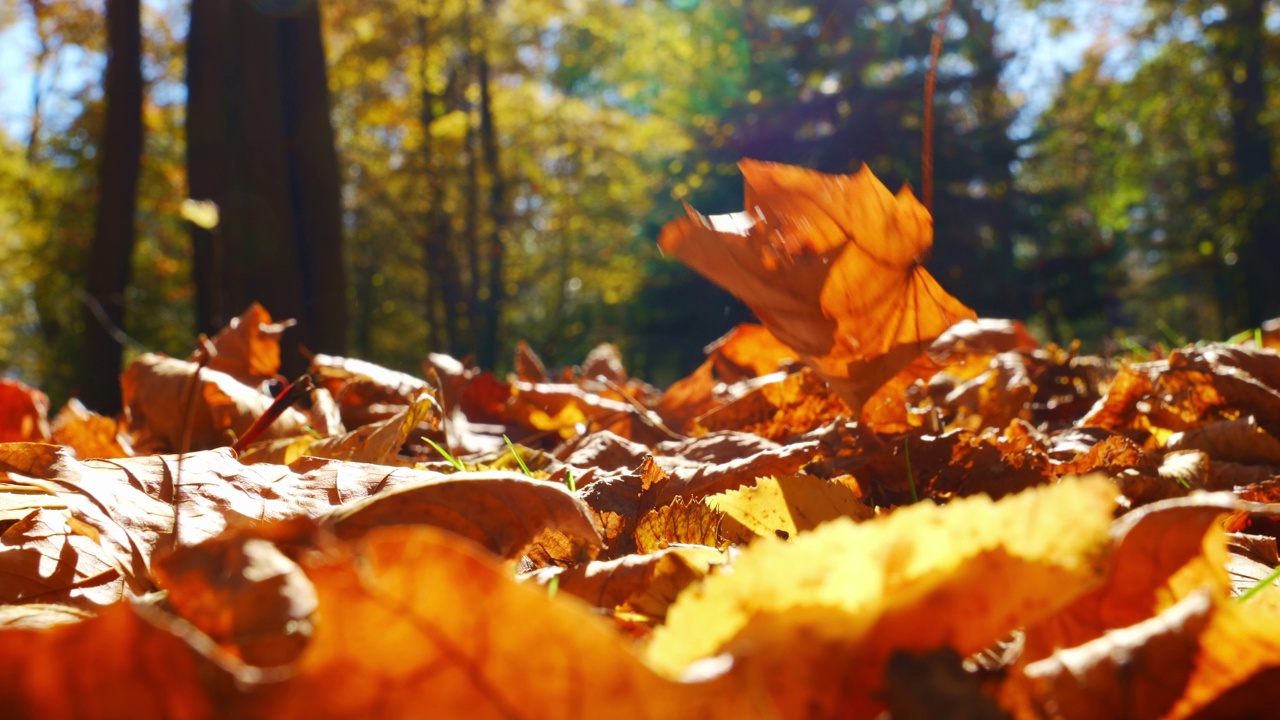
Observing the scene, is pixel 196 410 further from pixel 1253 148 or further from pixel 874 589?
pixel 1253 148

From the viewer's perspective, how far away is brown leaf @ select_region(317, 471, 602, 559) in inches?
25.5

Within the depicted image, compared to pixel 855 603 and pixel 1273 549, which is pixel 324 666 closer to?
pixel 855 603

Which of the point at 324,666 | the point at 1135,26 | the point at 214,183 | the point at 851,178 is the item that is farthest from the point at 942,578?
the point at 1135,26

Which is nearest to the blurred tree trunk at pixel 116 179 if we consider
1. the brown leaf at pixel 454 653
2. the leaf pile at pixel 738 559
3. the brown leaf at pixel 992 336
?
the leaf pile at pixel 738 559

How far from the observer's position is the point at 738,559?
440 mm

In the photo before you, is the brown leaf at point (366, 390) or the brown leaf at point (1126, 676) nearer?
the brown leaf at point (1126, 676)

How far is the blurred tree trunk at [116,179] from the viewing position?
745 cm

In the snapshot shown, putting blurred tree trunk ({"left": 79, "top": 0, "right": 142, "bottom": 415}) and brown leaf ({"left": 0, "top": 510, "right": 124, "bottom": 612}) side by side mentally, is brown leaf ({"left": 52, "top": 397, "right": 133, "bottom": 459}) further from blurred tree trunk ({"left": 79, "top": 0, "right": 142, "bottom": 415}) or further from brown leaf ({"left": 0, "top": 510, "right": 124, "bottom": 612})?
blurred tree trunk ({"left": 79, "top": 0, "right": 142, "bottom": 415})

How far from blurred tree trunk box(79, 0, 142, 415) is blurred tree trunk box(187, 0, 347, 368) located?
2.78m

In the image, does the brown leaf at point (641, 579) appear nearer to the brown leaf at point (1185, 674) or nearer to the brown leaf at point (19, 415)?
the brown leaf at point (1185, 674)

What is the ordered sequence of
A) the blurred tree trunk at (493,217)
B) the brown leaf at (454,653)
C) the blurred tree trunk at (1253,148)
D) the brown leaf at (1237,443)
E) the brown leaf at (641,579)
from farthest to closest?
1. the blurred tree trunk at (493,217)
2. the blurred tree trunk at (1253,148)
3. the brown leaf at (1237,443)
4. the brown leaf at (641,579)
5. the brown leaf at (454,653)

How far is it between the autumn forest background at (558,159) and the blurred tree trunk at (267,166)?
0.06ft

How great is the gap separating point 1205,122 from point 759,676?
52.1ft

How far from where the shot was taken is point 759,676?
1.39 feet
